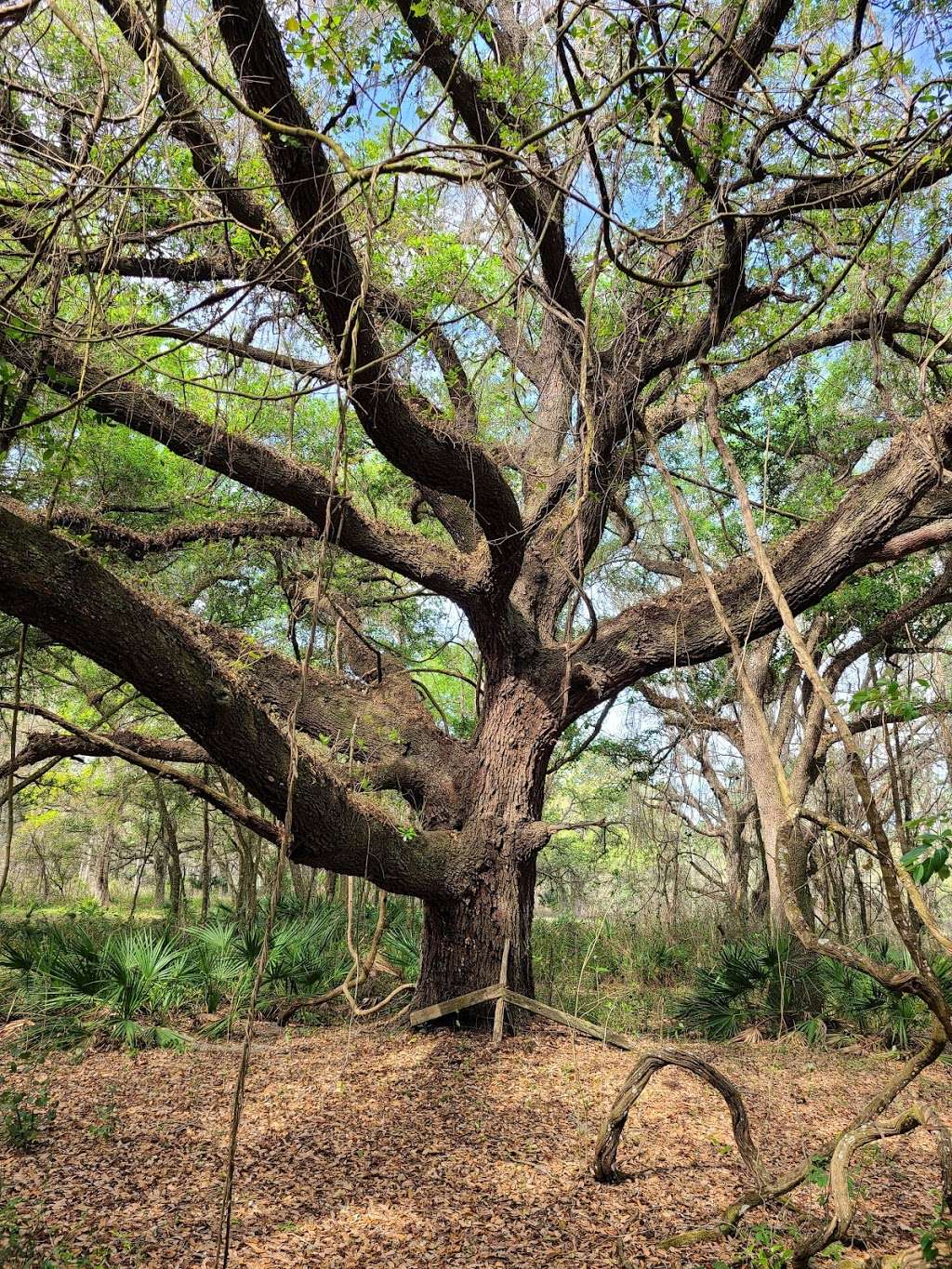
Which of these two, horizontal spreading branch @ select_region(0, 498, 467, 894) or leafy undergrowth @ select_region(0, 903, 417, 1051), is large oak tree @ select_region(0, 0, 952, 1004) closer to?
horizontal spreading branch @ select_region(0, 498, 467, 894)

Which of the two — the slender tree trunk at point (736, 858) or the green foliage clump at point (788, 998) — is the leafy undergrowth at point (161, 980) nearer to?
the green foliage clump at point (788, 998)

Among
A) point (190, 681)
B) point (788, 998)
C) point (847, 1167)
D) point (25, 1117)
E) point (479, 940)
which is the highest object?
point (190, 681)

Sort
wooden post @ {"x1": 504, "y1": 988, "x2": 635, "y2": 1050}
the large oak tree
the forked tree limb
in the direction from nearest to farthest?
1. the forked tree limb
2. the large oak tree
3. wooden post @ {"x1": 504, "y1": 988, "x2": 635, "y2": 1050}

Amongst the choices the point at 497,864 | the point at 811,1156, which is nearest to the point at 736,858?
the point at 497,864

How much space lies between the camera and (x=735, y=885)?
555 inches

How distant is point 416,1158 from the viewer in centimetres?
422

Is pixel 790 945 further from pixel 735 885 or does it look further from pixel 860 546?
pixel 735 885

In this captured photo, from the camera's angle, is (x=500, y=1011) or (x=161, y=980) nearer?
(x=500, y=1011)

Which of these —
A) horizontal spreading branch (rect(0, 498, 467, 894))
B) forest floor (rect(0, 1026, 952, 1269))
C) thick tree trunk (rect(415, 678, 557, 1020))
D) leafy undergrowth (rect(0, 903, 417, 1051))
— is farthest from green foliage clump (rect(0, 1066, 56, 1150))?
thick tree trunk (rect(415, 678, 557, 1020))

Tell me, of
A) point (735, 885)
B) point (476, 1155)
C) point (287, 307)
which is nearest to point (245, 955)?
point (476, 1155)

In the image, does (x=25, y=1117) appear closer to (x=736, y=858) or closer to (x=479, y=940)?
(x=479, y=940)

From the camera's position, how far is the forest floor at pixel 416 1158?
331 centimetres

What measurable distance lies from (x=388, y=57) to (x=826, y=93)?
2.05 metres

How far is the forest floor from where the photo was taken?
3.31 m
